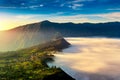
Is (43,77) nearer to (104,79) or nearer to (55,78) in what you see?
(55,78)

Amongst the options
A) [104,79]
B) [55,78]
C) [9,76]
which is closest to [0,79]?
[9,76]

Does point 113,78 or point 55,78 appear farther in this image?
point 113,78

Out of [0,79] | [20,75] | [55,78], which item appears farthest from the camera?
[20,75]

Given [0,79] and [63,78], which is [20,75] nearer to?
[0,79]

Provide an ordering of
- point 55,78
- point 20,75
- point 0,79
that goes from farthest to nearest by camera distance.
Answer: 1. point 20,75
2. point 0,79
3. point 55,78

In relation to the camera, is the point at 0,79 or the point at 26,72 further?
the point at 26,72

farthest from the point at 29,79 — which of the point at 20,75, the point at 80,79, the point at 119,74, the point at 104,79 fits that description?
the point at 119,74

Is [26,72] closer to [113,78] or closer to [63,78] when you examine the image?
[63,78]

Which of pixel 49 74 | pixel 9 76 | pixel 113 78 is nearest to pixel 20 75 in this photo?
pixel 9 76
